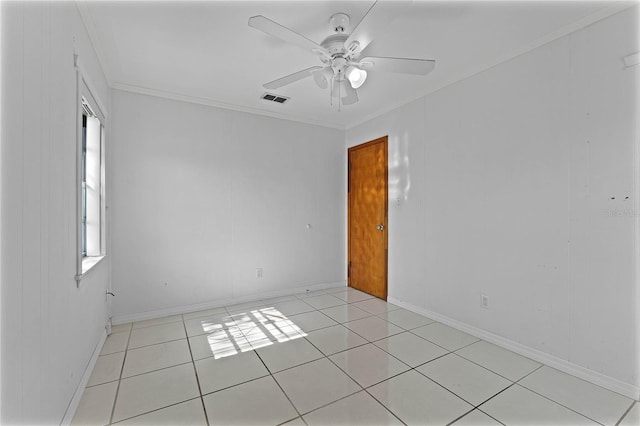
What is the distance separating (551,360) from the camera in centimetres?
226

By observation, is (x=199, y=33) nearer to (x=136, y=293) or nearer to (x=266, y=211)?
(x=266, y=211)

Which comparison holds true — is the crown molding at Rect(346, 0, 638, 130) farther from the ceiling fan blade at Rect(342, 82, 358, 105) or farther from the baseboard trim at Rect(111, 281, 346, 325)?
the baseboard trim at Rect(111, 281, 346, 325)

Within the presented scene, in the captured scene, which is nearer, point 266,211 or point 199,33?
point 199,33

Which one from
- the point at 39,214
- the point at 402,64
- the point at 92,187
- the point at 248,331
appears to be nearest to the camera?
the point at 39,214

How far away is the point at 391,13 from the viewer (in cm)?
160

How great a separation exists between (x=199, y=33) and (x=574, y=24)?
2.72 metres

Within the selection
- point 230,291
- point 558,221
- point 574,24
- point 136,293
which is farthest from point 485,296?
point 136,293

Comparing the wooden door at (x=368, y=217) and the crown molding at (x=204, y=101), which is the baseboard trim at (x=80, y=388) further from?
the wooden door at (x=368, y=217)

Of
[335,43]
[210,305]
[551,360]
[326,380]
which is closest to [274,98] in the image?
[335,43]

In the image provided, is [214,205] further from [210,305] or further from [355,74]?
[355,74]

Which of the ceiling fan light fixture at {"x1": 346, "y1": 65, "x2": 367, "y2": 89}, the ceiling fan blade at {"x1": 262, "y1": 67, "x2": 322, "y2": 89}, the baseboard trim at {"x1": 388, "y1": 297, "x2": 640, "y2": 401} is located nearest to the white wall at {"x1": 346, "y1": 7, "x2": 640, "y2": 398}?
the baseboard trim at {"x1": 388, "y1": 297, "x2": 640, "y2": 401}

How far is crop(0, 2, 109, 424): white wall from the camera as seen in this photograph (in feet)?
3.52

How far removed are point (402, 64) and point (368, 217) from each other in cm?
236

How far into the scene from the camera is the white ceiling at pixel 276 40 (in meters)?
1.98
